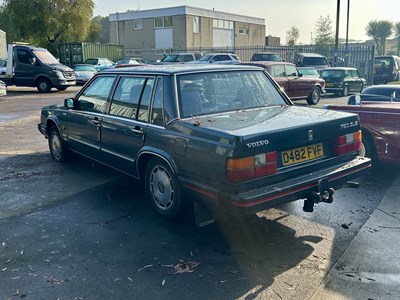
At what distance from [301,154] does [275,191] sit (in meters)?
0.56

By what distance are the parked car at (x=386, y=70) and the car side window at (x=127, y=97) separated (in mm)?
23237

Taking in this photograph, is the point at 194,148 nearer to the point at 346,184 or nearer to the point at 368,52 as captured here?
the point at 346,184

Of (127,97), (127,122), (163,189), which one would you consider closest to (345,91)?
(127,97)

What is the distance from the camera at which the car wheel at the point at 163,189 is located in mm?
4332

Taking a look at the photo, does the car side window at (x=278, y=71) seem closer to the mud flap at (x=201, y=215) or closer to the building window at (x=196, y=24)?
the mud flap at (x=201, y=215)

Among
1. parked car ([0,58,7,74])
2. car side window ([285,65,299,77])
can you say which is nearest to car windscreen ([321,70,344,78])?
car side window ([285,65,299,77])

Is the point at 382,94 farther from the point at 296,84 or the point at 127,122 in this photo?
the point at 296,84

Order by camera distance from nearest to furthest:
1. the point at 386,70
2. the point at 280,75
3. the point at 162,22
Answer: the point at 280,75 < the point at 386,70 < the point at 162,22

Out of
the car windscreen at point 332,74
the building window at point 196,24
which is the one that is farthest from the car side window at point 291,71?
the building window at point 196,24

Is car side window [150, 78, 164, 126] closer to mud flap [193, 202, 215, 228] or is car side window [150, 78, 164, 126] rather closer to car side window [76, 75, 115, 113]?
mud flap [193, 202, 215, 228]

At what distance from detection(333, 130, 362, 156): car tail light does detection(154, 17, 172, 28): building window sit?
46.7m

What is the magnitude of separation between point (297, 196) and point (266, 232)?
628mm

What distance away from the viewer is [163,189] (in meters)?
4.57

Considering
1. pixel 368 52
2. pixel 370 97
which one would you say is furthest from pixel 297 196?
pixel 368 52
